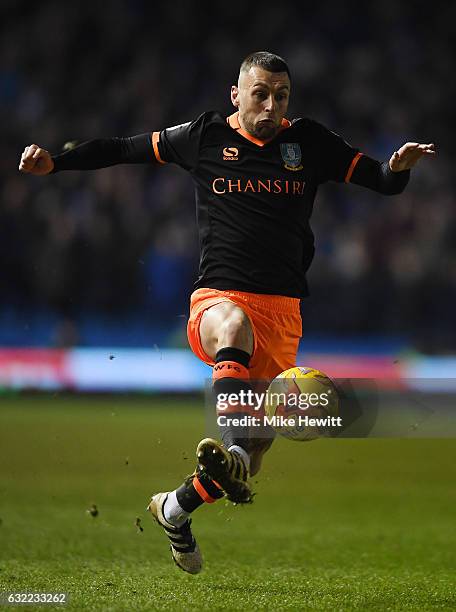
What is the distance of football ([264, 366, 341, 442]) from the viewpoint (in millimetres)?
4445

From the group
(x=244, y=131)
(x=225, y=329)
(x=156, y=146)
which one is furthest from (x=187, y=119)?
(x=225, y=329)

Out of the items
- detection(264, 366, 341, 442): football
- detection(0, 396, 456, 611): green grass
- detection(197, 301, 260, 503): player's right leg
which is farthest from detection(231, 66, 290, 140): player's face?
detection(0, 396, 456, 611): green grass

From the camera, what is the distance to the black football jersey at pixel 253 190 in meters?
4.75

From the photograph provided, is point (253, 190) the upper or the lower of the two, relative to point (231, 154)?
lower

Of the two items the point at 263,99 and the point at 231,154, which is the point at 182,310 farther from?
the point at 263,99

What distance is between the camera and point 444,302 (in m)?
14.4

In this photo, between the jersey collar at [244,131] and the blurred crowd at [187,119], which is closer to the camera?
the jersey collar at [244,131]

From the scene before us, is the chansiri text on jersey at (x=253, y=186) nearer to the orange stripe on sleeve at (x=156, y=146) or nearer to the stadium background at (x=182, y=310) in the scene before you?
the orange stripe on sleeve at (x=156, y=146)

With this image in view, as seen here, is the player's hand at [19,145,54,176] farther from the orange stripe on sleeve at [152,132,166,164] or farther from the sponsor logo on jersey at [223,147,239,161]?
the sponsor logo on jersey at [223,147,239,161]

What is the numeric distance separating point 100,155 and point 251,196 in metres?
0.77

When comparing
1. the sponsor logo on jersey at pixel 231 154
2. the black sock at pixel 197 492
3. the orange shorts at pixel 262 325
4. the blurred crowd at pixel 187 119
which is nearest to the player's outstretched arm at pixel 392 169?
the sponsor logo on jersey at pixel 231 154

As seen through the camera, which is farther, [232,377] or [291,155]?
[291,155]

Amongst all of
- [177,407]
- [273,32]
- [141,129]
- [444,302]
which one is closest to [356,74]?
[273,32]

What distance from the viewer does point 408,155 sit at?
15.5 ft
